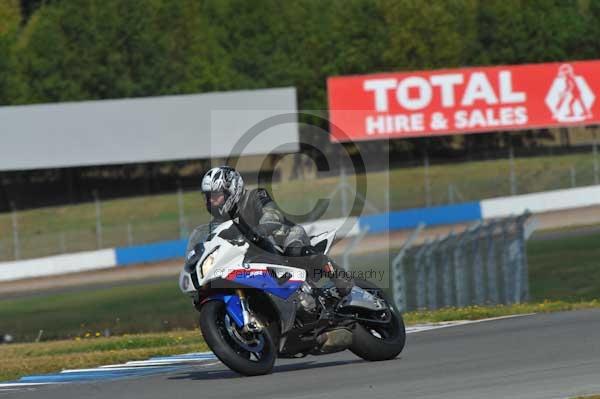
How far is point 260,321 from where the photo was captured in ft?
30.2

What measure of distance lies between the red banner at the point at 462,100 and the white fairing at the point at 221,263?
31.7 m

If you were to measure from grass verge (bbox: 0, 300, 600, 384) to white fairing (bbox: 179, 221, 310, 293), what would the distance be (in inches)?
155

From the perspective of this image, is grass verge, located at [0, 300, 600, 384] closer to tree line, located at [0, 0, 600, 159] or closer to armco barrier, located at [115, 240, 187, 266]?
armco barrier, located at [115, 240, 187, 266]

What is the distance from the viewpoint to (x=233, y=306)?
29.7 feet

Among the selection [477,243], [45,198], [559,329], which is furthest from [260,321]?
[45,198]

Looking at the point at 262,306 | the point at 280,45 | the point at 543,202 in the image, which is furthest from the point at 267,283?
the point at 280,45

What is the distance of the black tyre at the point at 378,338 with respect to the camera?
10000 mm

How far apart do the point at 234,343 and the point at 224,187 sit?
1.25 m

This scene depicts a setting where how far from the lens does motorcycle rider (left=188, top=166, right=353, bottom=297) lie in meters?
9.30

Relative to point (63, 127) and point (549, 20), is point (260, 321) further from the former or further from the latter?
point (549, 20)

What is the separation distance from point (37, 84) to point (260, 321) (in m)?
43.4

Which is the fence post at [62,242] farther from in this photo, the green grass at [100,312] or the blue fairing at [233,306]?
the blue fairing at [233,306]

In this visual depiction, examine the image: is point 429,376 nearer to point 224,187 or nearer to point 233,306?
point 233,306

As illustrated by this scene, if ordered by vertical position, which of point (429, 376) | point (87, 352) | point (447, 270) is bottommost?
point (87, 352)
